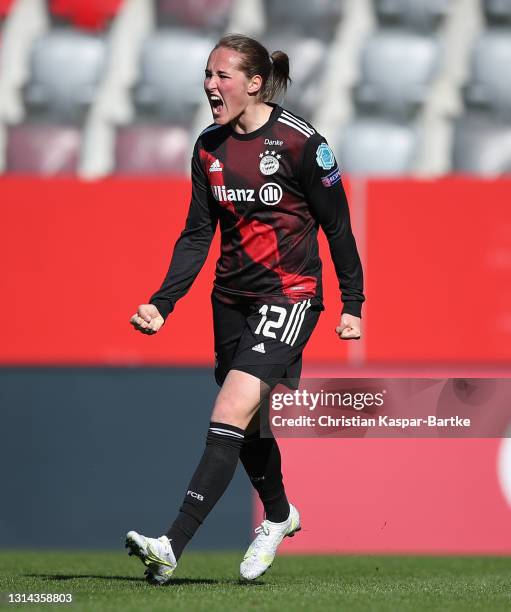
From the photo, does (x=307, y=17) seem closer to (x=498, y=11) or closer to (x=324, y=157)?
(x=498, y=11)

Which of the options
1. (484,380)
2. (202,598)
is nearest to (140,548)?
(202,598)

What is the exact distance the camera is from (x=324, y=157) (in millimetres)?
3885

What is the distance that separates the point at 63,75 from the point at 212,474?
5.58 metres

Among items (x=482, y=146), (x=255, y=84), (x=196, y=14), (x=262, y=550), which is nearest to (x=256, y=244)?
(x=255, y=84)

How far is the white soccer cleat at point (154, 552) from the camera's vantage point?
3525 mm

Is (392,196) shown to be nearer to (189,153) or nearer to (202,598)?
(189,153)

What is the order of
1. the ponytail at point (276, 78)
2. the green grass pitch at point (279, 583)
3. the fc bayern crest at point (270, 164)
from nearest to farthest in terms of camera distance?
the green grass pitch at point (279, 583) < the fc bayern crest at point (270, 164) < the ponytail at point (276, 78)

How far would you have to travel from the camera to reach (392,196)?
22.8 ft

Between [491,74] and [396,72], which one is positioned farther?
[396,72]

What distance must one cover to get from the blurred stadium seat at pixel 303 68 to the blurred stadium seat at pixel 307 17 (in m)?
0.08

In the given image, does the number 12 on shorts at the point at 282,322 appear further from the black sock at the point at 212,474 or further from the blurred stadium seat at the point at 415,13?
the blurred stadium seat at the point at 415,13

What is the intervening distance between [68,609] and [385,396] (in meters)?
2.01

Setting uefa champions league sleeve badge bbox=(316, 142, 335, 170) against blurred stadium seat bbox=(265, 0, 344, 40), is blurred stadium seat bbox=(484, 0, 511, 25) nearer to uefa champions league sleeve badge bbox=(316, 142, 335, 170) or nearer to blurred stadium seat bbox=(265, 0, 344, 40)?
blurred stadium seat bbox=(265, 0, 344, 40)

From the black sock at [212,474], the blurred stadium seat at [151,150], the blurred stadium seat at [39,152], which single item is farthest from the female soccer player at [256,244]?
the blurred stadium seat at [39,152]
